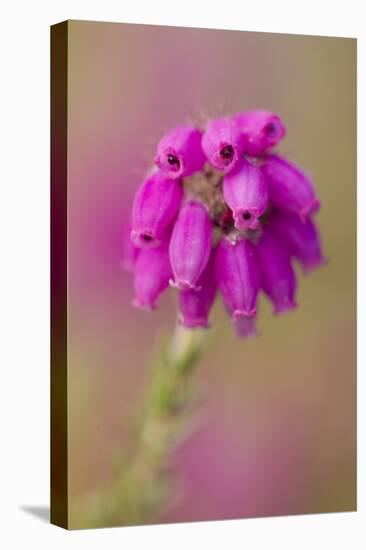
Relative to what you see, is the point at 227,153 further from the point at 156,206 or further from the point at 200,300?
the point at 200,300

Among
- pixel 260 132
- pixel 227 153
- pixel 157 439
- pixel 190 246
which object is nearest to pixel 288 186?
pixel 260 132

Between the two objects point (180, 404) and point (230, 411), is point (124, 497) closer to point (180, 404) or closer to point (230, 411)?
point (180, 404)

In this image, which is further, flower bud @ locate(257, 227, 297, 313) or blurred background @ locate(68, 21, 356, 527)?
blurred background @ locate(68, 21, 356, 527)

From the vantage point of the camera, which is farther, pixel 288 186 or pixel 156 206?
pixel 288 186

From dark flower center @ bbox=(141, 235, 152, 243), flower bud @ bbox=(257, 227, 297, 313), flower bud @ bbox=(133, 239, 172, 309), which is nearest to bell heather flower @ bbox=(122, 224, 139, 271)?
flower bud @ bbox=(133, 239, 172, 309)

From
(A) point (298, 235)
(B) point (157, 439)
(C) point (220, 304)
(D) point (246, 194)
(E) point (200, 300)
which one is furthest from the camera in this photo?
(C) point (220, 304)

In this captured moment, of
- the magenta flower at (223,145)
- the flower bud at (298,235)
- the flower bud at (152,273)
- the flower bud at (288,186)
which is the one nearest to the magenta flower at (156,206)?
the flower bud at (152,273)

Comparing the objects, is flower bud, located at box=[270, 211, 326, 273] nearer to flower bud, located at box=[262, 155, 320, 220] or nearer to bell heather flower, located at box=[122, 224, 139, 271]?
flower bud, located at box=[262, 155, 320, 220]

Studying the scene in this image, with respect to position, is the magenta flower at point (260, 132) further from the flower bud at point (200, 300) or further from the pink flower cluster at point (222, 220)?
the flower bud at point (200, 300)
